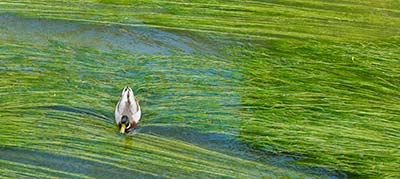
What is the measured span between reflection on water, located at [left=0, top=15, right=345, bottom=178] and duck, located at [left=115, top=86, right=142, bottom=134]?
56 millimetres

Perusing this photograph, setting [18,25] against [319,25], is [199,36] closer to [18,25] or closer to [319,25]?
[319,25]

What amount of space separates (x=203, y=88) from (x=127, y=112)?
670mm

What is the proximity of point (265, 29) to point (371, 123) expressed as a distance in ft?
4.91

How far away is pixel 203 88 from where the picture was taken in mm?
4984

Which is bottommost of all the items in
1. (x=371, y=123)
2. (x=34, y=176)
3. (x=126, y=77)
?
(x=34, y=176)

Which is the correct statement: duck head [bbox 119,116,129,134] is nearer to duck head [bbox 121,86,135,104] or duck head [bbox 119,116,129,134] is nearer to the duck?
the duck

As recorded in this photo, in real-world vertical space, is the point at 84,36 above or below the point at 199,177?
above

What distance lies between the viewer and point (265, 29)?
19.3 feet

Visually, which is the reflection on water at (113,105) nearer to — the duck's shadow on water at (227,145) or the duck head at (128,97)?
the duck's shadow on water at (227,145)

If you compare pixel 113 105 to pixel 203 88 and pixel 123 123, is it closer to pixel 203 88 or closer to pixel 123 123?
pixel 123 123

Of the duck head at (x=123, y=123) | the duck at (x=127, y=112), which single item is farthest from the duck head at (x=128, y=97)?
the duck head at (x=123, y=123)

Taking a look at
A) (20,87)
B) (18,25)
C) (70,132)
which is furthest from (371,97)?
(18,25)

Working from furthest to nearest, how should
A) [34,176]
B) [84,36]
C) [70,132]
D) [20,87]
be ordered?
[84,36] < [20,87] < [70,132] < [34,176]

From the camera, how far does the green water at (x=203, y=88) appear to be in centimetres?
434
